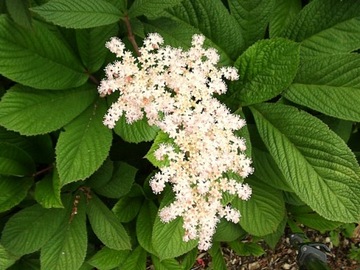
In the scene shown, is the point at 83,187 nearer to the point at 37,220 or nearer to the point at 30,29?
the point at 37,220

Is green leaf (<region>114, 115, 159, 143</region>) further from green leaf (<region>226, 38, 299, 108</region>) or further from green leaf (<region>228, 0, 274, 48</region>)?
green leaf (<region>228, 0, 274, 48</region>)

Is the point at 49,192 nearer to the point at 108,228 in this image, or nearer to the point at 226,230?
the point at 108,228

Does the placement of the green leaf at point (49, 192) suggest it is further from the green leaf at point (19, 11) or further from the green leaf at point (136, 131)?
the green leaf at point (19, 11)

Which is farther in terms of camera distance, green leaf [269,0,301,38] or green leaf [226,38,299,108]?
green leaf [269,0,301,38]

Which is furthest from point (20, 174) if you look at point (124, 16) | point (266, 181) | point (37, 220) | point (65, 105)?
point (266, 181)

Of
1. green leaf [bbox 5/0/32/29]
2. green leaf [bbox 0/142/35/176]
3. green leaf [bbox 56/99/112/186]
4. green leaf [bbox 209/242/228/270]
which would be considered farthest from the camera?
green leaf [bbox 209/242/228/270]

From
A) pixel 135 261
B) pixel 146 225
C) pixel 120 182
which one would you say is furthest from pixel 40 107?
pixel 135 261

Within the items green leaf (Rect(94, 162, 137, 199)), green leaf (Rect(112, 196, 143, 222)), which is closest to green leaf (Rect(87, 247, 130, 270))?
green leaf (Rect(112, 196, 143, 222))
